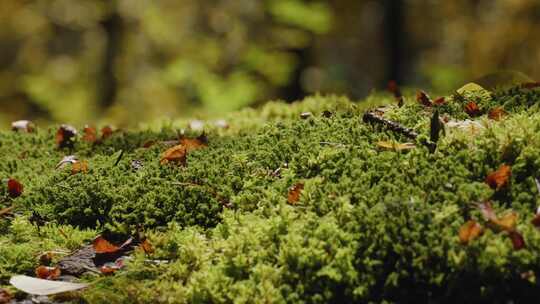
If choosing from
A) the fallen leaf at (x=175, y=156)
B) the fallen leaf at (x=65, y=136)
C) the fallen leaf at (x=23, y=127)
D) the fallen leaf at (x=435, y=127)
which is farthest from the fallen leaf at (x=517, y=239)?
the fallen leaf at (x=23, y=127)

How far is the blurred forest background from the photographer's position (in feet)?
45.1

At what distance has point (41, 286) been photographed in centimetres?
227

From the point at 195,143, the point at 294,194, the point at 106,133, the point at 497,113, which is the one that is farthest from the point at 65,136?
the point at 497,113

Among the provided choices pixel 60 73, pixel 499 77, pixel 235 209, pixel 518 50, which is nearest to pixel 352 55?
pixel 518 50

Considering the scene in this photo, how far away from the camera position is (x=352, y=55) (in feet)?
80.9

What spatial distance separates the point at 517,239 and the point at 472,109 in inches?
47.1

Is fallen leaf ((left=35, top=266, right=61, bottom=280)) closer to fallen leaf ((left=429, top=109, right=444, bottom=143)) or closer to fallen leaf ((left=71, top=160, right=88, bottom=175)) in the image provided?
fallen leaf ((left=71, top=160, right=88, bottom=175))

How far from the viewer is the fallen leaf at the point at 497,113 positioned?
2.82 meters

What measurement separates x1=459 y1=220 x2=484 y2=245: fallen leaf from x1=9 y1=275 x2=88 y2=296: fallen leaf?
145 centimetres

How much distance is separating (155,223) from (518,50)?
17226 mm

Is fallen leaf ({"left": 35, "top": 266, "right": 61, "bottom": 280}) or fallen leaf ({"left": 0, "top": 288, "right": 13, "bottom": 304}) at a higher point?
fallen leaf ({"left": 35, "top": 266, "right": 61, "bottom": 280})

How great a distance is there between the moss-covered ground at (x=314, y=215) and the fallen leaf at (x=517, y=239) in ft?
0.04

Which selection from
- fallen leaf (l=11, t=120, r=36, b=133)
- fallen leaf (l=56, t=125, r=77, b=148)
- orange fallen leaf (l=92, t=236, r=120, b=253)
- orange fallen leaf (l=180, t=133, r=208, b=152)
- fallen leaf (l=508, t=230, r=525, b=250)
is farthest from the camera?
fallen leaf (l=11, t=120, r=36, b=133)

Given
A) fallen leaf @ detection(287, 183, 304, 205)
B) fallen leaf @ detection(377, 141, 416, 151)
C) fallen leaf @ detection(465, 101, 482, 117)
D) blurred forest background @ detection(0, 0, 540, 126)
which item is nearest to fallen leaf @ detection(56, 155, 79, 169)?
fallen leaf @ detection(287, 183, 304, 205)
